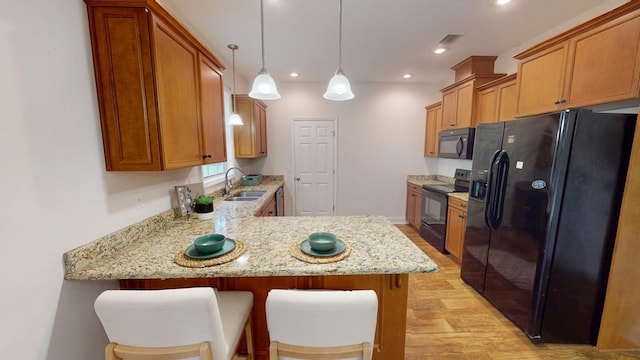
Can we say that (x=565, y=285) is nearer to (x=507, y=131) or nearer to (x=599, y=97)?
(x=507, y=131)

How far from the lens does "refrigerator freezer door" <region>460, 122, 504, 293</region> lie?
2170mm

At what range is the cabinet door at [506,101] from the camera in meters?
2.56

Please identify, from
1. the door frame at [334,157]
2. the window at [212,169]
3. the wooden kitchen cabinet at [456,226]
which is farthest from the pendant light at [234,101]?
the wooden kitchen cabinet at [456,226]

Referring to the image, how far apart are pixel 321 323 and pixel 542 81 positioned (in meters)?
2.72

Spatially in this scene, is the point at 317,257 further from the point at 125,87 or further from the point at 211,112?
the point at 211,112

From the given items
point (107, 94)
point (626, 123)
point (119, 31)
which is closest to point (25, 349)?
point (107, 94)

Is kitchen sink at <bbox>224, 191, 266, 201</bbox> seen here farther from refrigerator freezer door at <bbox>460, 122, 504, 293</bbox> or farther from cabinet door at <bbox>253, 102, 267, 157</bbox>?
refrigerator freezer door at <bbox>460, 122, 504, 293</bbox>

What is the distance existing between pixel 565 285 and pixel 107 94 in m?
3.22

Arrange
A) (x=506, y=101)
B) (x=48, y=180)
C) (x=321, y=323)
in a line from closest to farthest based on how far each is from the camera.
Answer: (x=321, y=323)
(x=48, y=180)
(x=506, y=101)

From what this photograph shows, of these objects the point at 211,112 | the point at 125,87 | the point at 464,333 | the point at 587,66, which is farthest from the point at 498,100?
the point at 125,87

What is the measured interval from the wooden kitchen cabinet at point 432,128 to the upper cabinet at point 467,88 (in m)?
0.42

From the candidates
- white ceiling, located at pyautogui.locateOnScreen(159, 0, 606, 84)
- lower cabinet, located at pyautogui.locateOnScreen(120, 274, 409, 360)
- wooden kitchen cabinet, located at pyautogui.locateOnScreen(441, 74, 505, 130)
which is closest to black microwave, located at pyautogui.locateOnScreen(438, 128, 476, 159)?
wooden kitchen cabinet, located at pyautogui.locateOnScreen(441, 74, 505, 130)

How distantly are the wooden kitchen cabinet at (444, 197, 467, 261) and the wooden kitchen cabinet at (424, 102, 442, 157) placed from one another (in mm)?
1293

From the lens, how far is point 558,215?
64.2 inches
